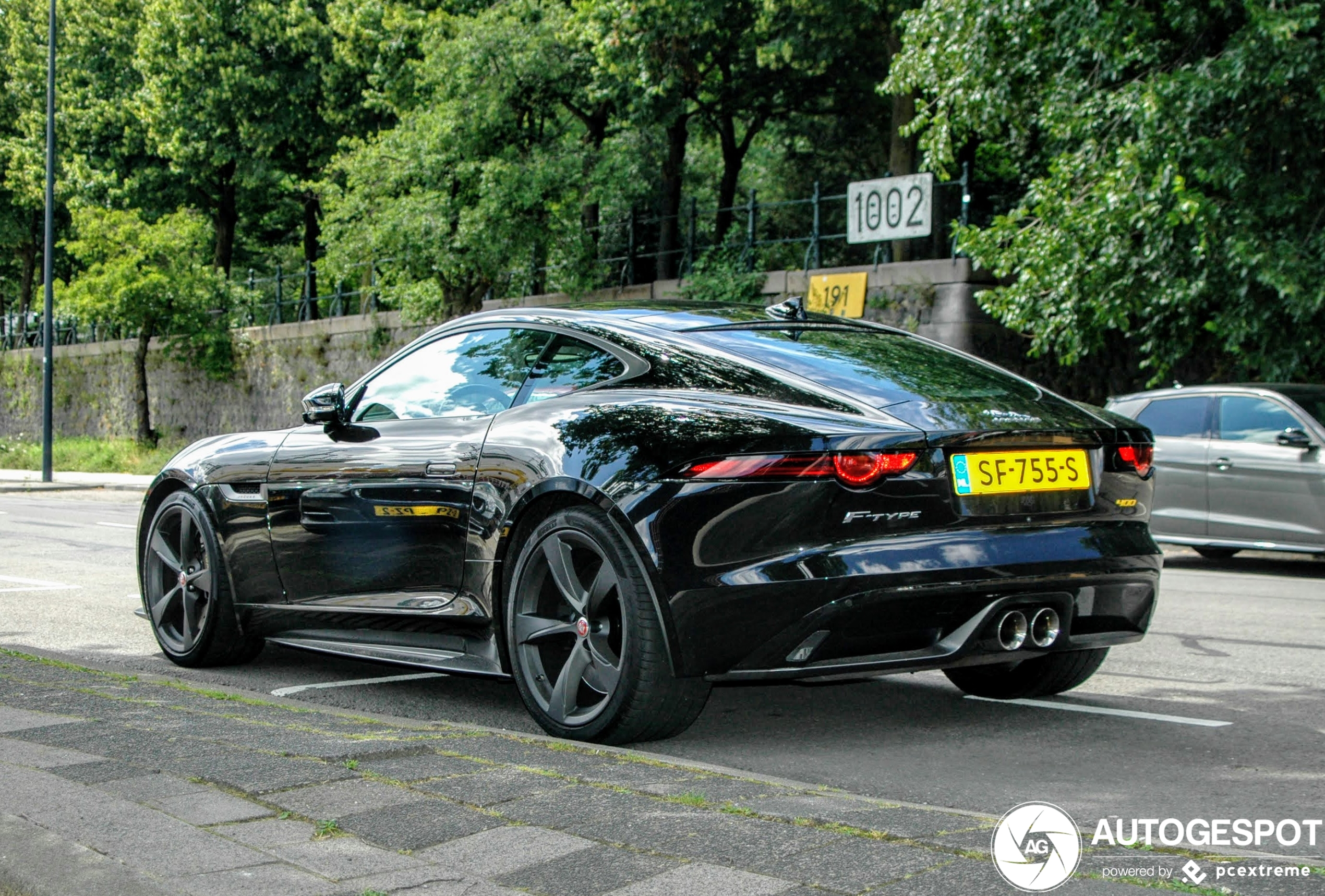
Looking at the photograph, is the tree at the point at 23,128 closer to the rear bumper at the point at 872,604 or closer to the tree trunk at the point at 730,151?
the tree trunk at the point at 730,151

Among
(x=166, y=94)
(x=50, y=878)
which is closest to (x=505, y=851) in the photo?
(x=50, y=878)

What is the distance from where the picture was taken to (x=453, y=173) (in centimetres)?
2400

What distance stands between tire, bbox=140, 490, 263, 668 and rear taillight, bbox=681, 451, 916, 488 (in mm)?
2877

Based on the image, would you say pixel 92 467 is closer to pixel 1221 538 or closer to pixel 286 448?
pixel 1221 538

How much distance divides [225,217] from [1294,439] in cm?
3339

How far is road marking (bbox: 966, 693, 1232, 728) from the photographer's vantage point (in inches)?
211

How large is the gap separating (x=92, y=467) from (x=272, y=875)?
32.2 metres

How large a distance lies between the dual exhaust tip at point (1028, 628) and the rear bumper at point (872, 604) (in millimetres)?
26

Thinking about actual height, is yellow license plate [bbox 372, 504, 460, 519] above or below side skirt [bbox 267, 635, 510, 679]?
above

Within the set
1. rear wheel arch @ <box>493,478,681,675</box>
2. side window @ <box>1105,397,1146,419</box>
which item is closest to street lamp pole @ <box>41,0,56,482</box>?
side window @ <box>1105,397,1146,419</box>

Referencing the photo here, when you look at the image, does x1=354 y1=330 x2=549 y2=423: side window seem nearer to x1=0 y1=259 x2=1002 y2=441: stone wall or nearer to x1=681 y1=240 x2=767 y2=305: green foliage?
x1=0 y1=259 x2=1002 y2=441: stone wall

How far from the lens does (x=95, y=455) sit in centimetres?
3462

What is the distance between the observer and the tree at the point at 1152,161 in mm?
13531

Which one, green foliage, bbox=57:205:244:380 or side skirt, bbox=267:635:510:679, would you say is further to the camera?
green foliage, bbox=57:205:244:380
